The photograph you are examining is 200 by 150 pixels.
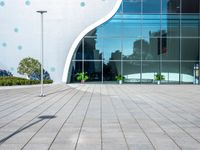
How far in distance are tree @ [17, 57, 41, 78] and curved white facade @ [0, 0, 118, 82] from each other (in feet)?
4.60

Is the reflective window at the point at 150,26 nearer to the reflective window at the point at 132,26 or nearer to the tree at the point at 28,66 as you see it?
the reflective window at the point at 132,26

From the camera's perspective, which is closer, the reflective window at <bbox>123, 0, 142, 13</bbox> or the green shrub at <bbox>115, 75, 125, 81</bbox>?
the green shrub at <bbox>115, 75, 125, 81</bbox>

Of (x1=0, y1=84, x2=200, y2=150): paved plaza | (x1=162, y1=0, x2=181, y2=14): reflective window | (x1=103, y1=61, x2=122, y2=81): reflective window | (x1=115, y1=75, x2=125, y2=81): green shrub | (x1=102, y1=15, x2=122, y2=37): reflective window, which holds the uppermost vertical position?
(x1=162, y1=0, x2=181, y2=14): reflective window

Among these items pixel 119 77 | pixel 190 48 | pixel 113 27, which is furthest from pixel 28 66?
pixel 190 48

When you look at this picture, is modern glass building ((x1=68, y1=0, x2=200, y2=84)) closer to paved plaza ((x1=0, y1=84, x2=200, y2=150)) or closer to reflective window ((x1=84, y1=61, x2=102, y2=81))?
reflective window ((x1=84, y1=61, x2=102, y2=81))

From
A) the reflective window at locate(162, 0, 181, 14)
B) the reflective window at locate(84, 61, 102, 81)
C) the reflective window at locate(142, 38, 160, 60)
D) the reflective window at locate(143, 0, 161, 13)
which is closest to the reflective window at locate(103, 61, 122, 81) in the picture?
the reflective window at locate(84, 61, 102, 81)

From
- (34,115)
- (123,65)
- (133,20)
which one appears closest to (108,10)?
(133,20)

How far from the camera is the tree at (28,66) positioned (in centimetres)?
3450

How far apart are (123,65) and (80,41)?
536 cm

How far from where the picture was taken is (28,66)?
3447cm

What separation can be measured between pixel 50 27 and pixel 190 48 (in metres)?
15.4

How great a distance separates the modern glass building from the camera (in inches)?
1428

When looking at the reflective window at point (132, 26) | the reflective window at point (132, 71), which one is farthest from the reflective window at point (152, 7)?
the reflective window at point (132, 71)

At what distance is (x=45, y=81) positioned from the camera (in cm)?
3416
